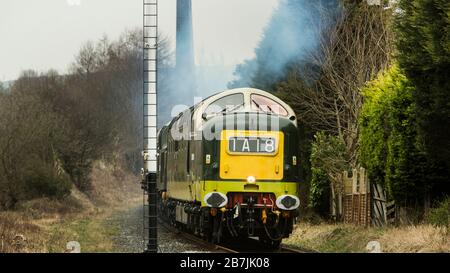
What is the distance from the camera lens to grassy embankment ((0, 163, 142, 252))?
19259mm

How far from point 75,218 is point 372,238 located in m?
17.2

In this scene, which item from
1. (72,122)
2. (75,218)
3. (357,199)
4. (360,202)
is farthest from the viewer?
(72,122)

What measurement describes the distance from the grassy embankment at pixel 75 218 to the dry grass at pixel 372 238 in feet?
18.7

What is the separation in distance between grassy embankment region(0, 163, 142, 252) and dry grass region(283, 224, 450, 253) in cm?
569

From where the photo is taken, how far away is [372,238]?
19.9 meters

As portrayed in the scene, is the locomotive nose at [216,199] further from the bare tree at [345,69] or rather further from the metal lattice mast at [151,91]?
the bare tree at [345,69]

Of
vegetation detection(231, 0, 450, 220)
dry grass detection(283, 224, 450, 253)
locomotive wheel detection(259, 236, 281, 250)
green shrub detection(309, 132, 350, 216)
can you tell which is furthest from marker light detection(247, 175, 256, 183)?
green shrub detection(309, 132, 350, 216)

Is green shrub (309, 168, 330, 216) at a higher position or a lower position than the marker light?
lower

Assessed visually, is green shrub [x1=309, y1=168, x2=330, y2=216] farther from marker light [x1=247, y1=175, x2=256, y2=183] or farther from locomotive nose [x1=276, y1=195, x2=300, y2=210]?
marker light [x1=247, y1=175, x2=256, y2=183]

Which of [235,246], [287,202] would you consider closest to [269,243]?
[235,246]

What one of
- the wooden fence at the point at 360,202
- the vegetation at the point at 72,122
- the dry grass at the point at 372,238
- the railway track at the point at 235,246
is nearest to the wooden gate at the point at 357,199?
the wooden fence at the point at 360,202

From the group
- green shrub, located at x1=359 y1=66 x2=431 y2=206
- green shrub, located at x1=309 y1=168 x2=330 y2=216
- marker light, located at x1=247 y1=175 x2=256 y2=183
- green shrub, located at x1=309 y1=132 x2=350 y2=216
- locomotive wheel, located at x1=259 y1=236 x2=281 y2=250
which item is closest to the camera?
marker light, located at x1=247 y1=175 x2=256 y2=183

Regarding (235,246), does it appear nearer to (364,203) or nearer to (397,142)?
(397,142)

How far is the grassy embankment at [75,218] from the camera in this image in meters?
19.3
